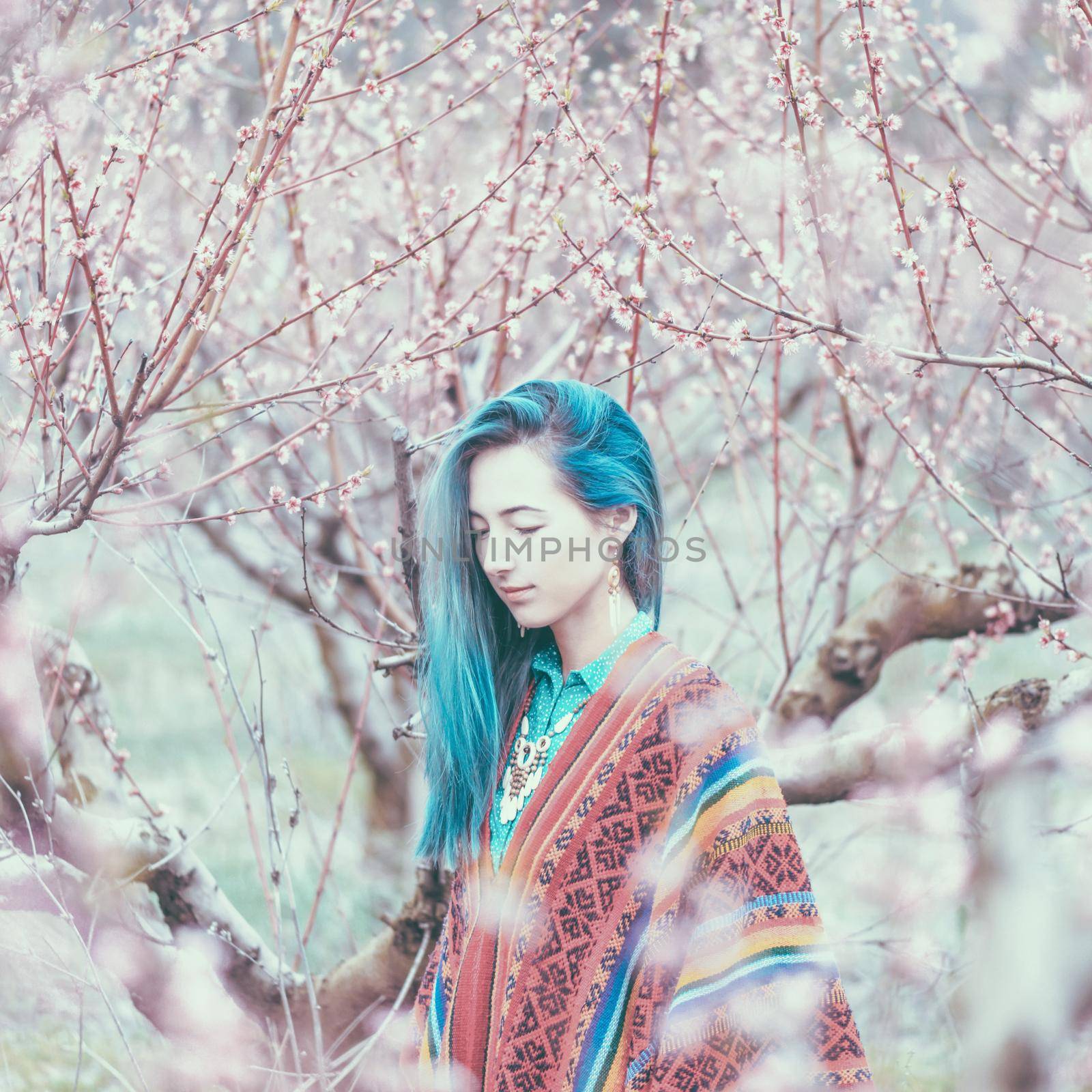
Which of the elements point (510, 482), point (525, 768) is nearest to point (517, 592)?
point (510, 482)

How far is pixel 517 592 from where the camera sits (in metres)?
1.55

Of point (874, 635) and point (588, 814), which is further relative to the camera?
point (874, 635)

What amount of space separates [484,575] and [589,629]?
0.72 feet

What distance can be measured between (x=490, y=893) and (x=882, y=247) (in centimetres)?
288

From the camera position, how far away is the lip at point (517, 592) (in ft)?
5.06

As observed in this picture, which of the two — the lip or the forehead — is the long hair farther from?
the lip

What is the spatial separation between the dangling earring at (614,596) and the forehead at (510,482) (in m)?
0.14

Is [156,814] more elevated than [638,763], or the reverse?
[638,763]

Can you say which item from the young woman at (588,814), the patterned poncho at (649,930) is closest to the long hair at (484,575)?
the young woman at (588,814)

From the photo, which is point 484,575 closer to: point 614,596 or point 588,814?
point 614,596

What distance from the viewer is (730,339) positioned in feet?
5.02

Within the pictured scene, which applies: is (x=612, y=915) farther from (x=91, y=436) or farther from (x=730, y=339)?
(x=91, y=436)

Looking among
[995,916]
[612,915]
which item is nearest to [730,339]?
[612,915]

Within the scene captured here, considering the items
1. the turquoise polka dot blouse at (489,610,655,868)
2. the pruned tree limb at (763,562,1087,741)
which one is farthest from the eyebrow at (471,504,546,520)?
the pruned tree limb at (763,562,1087,741)
